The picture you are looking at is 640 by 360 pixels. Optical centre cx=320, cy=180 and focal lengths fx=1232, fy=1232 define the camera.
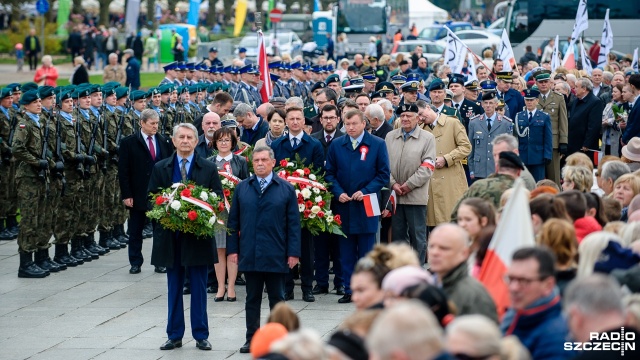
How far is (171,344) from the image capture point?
11602 mm

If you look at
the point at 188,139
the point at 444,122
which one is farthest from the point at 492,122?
the point at 188,139

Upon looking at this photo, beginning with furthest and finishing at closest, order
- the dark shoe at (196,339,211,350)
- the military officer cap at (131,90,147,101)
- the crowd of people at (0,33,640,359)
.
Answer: the military officer cap at (131,90,147,101) < the dark shoe at (196,339,211,350) < the crowd of people at (0,33,640,359)

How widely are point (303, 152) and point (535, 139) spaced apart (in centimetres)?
542

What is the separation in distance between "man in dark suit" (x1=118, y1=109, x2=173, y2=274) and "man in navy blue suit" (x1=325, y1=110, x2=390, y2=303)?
2900 mm

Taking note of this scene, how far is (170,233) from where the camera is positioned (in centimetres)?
1177

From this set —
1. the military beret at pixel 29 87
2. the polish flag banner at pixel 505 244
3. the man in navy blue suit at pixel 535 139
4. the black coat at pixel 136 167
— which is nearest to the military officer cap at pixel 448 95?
the man in navy blue suit at pixel 535 139

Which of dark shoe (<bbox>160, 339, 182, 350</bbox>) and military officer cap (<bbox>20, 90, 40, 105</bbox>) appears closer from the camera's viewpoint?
dark shoe (<bbox>160, 339, 182, 350</bbox>)

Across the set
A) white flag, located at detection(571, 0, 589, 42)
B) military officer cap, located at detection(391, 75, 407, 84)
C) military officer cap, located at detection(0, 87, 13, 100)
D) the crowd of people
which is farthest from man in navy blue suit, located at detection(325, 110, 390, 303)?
white flag, located at detection(571, 0, 589, 42)

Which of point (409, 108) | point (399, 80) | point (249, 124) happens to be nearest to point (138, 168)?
point (249, 124)

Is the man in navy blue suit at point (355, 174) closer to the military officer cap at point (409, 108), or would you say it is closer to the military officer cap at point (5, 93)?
the military officer cap at point (409, 108)

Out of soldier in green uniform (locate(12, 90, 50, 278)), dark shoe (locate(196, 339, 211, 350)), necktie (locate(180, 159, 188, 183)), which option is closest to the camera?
dark shoe (locate(196, 339, 211, 350))

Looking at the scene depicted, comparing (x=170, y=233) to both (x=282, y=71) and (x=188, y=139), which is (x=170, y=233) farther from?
(x=282, y=71)

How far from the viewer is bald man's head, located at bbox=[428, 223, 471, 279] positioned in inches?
295

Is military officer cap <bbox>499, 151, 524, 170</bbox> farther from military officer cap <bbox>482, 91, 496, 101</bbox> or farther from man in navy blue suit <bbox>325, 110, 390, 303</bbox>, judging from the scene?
military officer cap <bbox>482, 91, 496, 101</bbox>
